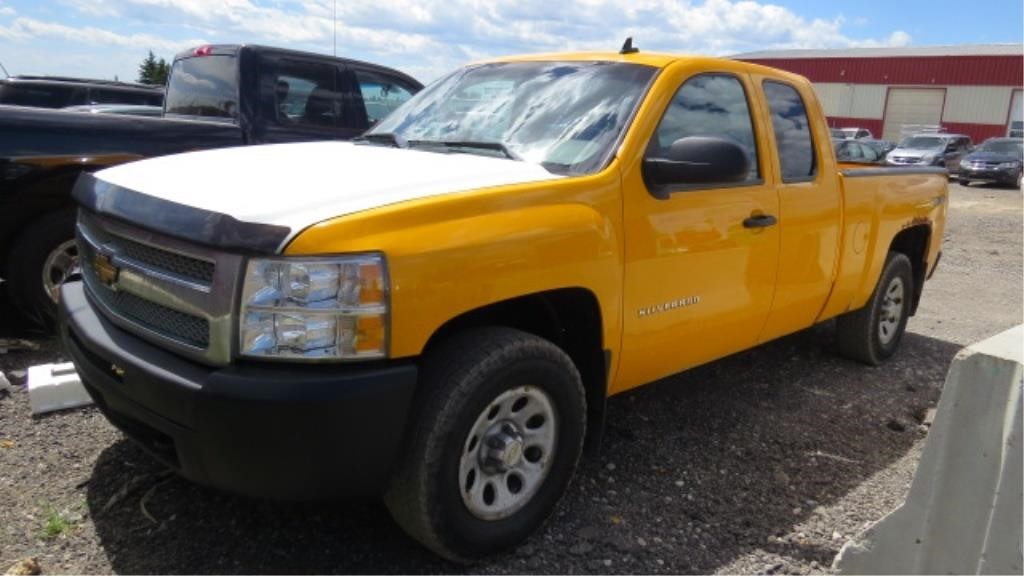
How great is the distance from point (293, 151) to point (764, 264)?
7.29 feet

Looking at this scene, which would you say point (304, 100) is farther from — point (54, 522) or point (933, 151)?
point (933, 151)

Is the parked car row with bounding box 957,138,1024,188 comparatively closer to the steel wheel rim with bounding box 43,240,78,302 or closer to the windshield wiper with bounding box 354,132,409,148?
the windshield wiper with bounding box 354,132,409,148

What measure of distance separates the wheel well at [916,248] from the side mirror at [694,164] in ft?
9.64

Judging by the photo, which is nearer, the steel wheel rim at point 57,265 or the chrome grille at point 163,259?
the chrome grille at point 163,259

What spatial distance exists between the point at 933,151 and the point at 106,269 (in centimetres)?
2841

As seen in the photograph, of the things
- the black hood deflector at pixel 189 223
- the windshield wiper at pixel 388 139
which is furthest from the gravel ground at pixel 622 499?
the windshield wiper at pixel 388 139

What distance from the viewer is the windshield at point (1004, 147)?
985 inches

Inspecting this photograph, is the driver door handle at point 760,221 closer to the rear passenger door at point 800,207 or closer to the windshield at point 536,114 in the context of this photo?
the rear passenger door at point 800,207

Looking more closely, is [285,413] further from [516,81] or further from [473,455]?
[516,81]

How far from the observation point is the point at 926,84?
4362 centimetres

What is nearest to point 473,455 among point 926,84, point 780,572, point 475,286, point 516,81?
point 475,286

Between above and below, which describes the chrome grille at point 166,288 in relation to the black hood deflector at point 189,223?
below

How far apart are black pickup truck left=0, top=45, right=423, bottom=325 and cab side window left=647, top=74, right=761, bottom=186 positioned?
3.20m

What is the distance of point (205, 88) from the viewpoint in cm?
627
